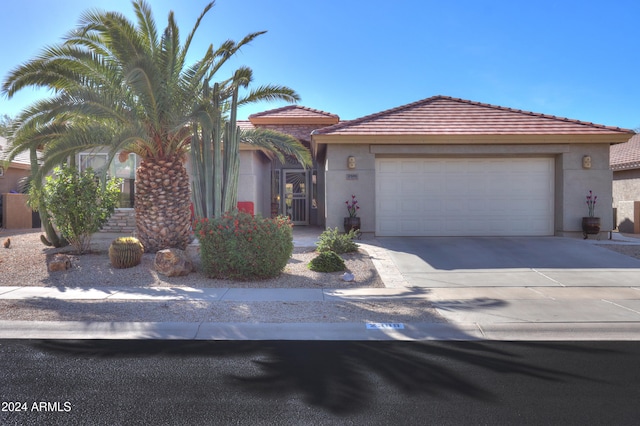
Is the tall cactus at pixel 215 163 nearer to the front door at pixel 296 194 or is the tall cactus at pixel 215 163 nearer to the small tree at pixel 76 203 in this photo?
the small tree at pixel 76 203

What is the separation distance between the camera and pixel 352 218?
12.2 m

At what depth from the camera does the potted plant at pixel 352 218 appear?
12.2m

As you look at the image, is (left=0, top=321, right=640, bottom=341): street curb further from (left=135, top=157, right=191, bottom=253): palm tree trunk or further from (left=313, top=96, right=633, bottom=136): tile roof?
(left=313, top=96, right=633, bottom=136): tile roof

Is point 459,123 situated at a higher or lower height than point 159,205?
higher

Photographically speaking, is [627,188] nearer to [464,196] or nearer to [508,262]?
[464,196]

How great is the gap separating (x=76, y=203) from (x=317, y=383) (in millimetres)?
8560

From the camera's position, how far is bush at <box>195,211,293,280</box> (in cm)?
789

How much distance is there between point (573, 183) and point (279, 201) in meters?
12.2

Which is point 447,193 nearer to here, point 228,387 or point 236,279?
point 236,279

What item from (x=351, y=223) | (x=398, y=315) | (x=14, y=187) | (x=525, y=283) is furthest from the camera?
(x=14, y=187)

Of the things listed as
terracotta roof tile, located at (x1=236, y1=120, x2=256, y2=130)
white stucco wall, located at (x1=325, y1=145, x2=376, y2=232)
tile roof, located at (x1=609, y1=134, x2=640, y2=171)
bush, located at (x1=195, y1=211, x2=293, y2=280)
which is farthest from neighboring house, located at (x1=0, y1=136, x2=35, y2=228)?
tile roof, located at (x1=609, y1=134, x2=640, y2=171)

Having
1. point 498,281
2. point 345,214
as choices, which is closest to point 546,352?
point 498,281

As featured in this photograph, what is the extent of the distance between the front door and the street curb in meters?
14.6

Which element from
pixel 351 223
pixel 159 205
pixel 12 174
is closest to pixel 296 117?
pixel 351 223
